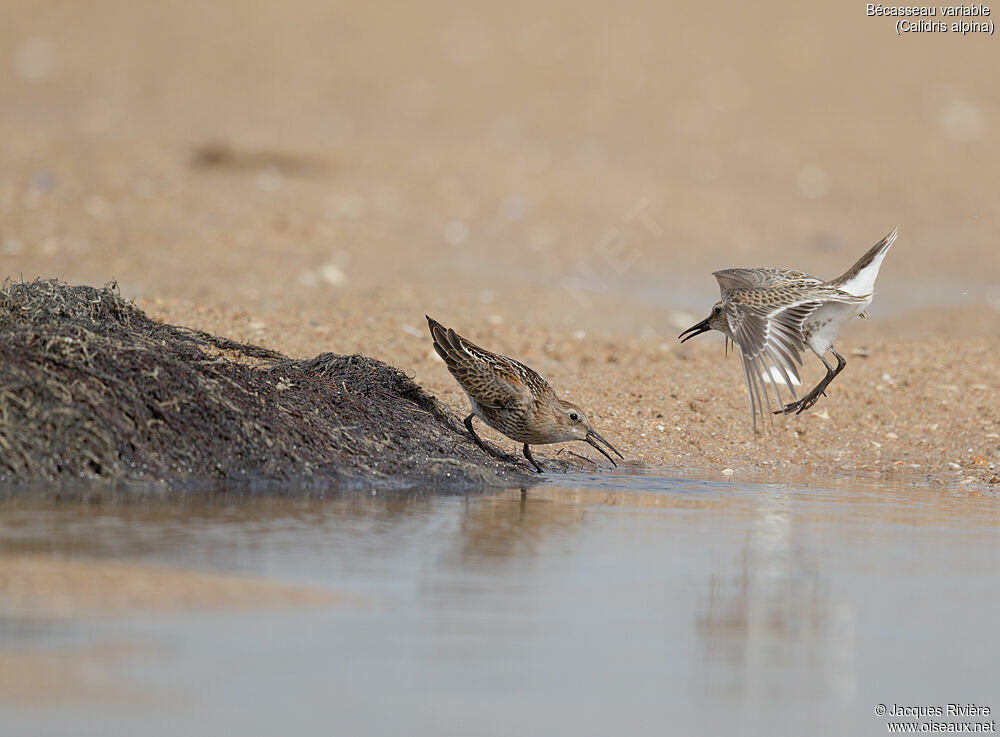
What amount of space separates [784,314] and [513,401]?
71.7 inches

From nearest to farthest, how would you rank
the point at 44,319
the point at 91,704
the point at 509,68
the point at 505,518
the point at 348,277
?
the point at 91,704 < the point at 505,518 < the point at 44,319 < the point at 348,277 < the point at 509,68

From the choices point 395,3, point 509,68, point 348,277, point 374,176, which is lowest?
point 348,277

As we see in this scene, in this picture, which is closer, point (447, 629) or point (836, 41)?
point (447, 629)

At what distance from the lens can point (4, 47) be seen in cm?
2508

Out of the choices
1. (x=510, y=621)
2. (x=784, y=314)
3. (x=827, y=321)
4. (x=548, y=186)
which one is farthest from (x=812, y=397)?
(x=548, y=186)

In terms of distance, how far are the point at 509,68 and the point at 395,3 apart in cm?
333

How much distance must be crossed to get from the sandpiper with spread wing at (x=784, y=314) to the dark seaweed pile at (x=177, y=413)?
5.19 ft

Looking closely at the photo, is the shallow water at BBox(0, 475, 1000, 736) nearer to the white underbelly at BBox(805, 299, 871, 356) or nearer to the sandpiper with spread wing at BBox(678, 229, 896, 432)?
the sandpiper with spread wing at BBox(678, 229, 896, 432)

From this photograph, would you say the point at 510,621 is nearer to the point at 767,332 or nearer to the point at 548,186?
the point at 767,332

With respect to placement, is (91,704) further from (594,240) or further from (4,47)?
(4,47)

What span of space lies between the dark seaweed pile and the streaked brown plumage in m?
0.29

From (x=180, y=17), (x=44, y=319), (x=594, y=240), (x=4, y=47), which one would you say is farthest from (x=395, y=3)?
(x=44, y=319)

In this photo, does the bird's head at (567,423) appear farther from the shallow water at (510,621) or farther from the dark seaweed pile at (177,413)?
the shallow water at (510,621)

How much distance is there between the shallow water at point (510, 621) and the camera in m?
4.15
